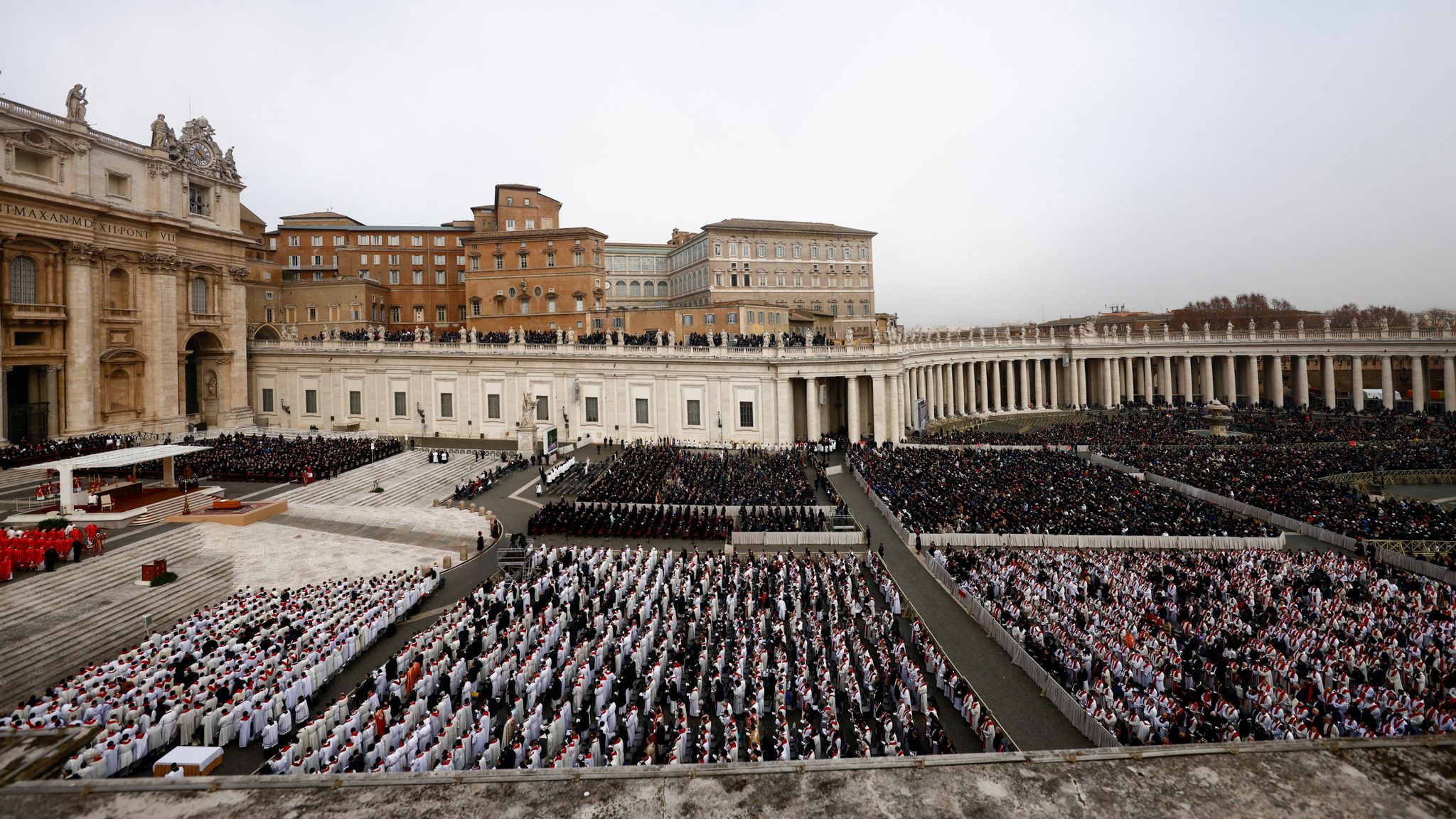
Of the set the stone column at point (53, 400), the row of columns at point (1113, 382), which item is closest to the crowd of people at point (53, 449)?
the stone column at point (53, 400)

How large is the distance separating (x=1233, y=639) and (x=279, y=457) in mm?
44878

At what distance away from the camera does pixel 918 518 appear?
2889cm

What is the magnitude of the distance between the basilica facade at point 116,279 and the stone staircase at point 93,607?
1020 inches

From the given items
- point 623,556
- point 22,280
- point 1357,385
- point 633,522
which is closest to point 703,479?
point 633,522

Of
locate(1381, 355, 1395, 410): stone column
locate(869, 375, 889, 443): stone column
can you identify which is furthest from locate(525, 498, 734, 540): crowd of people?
locate(1381, 355, 1395, 410): stone column

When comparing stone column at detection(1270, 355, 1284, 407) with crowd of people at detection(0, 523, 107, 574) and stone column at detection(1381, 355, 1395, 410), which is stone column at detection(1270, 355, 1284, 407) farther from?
crowd of people at detection(0, 523, 107, 574)

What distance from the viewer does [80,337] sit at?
4228cm

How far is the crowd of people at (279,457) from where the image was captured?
36.4 meters

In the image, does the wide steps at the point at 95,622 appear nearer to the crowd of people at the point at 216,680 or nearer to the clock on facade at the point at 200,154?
the crowd of people at the point at 216,680

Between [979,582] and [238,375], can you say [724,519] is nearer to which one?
[979,582]

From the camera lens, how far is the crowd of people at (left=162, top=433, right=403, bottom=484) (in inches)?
1432

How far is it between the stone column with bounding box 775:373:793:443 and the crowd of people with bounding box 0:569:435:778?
32.9 m

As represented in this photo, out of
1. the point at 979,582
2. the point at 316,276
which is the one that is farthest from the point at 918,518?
the point at 316,276

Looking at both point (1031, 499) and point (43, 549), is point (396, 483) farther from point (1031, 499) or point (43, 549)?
point (1031, 499)
